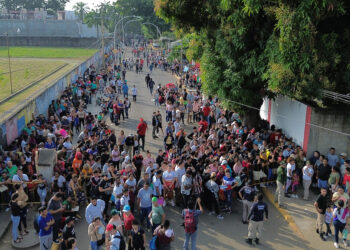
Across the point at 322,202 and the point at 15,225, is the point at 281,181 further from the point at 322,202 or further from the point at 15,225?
the point at 15,225

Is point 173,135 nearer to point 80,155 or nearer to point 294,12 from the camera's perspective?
point 80,155

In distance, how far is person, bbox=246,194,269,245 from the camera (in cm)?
875

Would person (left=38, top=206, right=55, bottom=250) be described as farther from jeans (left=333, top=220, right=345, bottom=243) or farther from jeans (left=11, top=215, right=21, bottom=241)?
jeans (left=333, top=220, right=345, bottom=243)

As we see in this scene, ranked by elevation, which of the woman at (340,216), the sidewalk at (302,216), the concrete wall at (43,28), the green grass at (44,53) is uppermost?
the concrete wall at (43,28)

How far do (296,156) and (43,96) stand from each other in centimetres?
1501

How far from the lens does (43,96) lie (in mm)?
21359

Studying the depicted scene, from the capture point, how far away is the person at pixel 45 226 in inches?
311

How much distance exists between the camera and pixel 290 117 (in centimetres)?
1584

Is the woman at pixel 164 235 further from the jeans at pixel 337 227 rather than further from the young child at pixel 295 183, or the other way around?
the young child at pixel 295 183

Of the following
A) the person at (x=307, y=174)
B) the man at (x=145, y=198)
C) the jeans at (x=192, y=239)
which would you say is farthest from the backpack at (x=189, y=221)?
the person at (x=307, y=174)

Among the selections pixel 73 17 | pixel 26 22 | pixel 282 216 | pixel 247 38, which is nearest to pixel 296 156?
pixel 282 216

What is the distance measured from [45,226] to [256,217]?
4.84m

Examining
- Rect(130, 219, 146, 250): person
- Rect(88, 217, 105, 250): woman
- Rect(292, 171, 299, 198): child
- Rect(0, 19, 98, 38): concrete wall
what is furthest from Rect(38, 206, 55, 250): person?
Rect(0, 19, 98, 38): concrete wall

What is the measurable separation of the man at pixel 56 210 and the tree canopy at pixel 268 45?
23.8ft
